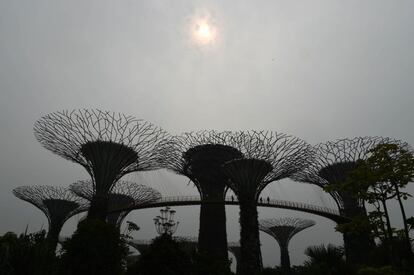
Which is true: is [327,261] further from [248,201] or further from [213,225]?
[213,225]

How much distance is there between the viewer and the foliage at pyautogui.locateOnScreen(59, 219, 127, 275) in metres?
15.3

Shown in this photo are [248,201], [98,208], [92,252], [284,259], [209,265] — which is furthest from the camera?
[284,259]

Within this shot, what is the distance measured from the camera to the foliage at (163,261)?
51.4ft

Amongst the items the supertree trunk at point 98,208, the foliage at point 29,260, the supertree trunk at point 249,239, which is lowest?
the foliage at point 29,260

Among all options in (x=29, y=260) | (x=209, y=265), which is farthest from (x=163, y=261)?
(x=29, y=260)

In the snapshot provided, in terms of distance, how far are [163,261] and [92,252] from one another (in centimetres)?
313

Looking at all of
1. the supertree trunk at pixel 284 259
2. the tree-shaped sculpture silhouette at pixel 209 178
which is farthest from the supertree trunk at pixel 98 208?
the supertree trunk at pixel 284 259

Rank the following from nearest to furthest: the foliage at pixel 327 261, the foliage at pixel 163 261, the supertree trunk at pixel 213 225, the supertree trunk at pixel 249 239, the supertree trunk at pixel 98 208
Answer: the foliage at pixel 327 261, the foliage at pixel 163 261, the supertree trunk at pixel 249 239, the supertree trunk at pixel 98 208, the supertree trunk at pixel 213 225

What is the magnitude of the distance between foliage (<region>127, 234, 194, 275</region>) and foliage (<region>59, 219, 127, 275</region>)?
1.27 meters

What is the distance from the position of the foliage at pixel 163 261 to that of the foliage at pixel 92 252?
1266mm

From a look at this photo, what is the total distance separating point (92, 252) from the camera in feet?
51.2

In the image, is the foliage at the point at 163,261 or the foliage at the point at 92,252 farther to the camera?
the foliage at the point at 163,261

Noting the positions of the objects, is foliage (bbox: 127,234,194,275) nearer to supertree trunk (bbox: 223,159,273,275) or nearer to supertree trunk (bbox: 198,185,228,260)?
supertree trunk (bbox: 223,159,273,275)

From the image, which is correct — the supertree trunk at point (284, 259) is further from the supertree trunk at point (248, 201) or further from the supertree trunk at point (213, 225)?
the supertree trunk at point (248, 201)
